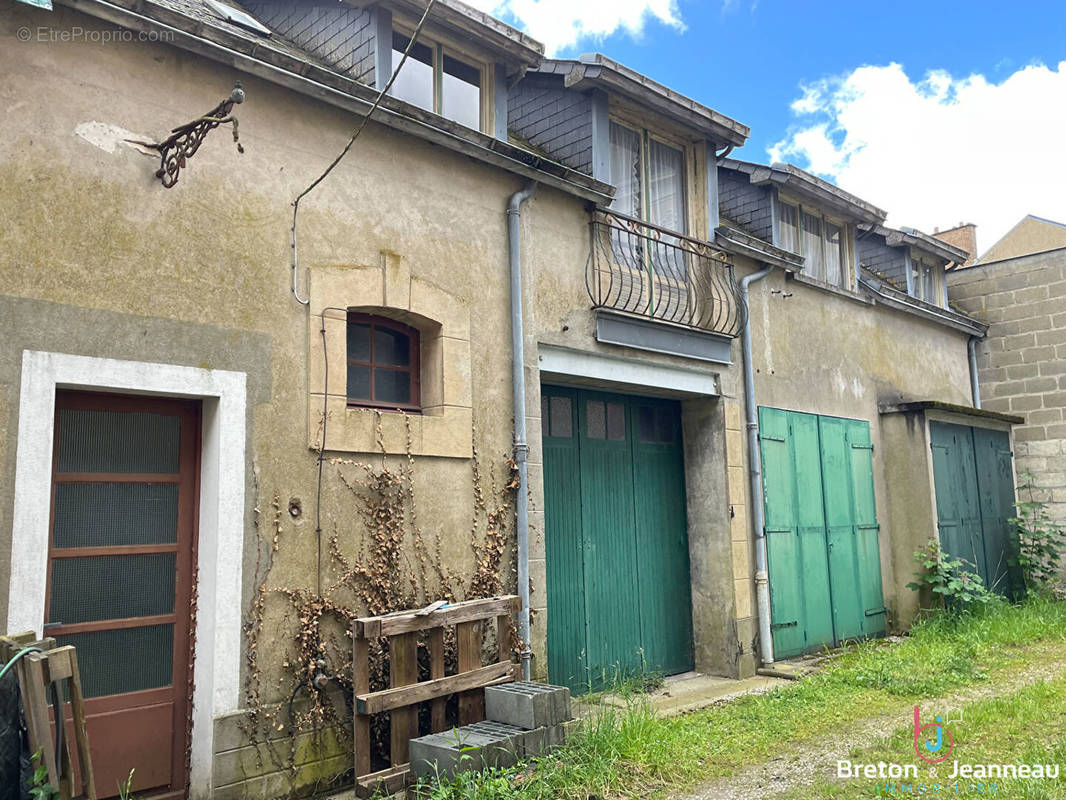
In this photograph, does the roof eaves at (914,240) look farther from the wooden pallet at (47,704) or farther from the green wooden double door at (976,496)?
the wooden pallet at (47,704)

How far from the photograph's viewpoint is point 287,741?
4.80 meters

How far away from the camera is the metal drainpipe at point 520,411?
6070mm

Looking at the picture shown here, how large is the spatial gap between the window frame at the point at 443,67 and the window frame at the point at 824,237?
13.5 feet

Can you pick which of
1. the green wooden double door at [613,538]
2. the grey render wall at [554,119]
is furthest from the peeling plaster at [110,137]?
the grey render wall at [554,119]

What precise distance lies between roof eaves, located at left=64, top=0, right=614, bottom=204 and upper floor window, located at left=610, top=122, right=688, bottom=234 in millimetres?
1112

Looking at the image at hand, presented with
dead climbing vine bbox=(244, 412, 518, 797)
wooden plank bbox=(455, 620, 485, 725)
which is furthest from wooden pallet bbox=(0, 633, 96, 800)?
wooden plank bbox=(455, 620, 485, 725)

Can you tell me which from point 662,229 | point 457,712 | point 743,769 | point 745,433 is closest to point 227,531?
point 457,712

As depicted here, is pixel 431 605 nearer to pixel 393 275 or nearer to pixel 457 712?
pixel 457 712

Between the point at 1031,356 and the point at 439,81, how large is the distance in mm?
9842

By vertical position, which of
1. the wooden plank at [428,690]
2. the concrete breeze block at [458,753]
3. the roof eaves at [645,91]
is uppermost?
the roof eaves at [645,91]

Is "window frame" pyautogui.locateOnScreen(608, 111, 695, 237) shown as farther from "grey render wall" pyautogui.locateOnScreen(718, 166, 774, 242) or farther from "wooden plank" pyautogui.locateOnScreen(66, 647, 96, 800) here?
"wooden plank" pyautogui.locateOnScreen(66, 647, 96, 800)

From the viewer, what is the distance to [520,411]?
625 centimetres

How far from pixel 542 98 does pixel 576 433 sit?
301 centimetres

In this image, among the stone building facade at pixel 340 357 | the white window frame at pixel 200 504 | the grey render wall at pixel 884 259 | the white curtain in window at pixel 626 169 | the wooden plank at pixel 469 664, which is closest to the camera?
the white window frame at pixel 200 504
